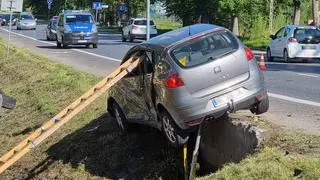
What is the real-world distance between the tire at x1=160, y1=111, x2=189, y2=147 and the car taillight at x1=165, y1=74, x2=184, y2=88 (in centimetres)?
56

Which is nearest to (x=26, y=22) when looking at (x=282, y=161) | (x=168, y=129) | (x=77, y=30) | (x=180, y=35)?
(x=77, y=30)

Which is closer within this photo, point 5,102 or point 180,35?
point 5,102

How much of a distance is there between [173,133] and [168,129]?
0.15 metres

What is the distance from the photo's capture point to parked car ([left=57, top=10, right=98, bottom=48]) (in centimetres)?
3459

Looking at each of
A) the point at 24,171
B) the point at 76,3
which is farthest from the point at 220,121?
the point at 76,3

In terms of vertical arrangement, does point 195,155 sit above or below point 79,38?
below

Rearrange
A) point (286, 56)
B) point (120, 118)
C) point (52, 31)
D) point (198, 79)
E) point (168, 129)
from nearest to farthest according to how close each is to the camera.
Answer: point (198, 79), point (168, 129), point (120, 118), point (286, 56), point (52, 31)

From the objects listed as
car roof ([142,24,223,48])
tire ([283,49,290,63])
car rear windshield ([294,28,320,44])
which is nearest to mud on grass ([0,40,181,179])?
car roof ([142,24,223,48])

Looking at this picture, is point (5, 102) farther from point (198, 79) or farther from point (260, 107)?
point (260, 107)

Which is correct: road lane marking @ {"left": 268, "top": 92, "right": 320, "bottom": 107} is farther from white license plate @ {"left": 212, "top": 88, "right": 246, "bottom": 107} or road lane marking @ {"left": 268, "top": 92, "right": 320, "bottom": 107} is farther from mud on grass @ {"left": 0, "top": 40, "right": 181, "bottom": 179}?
white license plate @ {"left": 212, "top": 88, "right": 246, "bottom": 107}

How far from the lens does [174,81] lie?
8.98m

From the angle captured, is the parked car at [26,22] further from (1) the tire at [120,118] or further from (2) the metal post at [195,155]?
(2) the metal post at [195,155]

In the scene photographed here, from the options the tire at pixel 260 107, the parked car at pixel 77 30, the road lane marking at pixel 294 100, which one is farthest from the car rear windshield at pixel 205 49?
the parked car at pixel 77 30

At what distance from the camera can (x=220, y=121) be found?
382 inches
